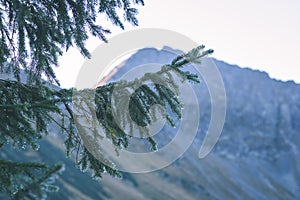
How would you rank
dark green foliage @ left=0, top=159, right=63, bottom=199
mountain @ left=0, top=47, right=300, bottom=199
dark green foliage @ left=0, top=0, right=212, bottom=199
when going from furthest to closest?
mountain @ left=0, top=47, right=300, bottom=199
dark green foliage @ left=0, top=0, right=212, bottom=199
dark green foliage @ left=0, top=159, right=63, bottom=199

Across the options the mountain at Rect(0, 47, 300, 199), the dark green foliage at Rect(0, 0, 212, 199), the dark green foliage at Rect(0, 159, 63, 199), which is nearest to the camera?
the dark green foliage at Rect(0, 159, 63, 199)

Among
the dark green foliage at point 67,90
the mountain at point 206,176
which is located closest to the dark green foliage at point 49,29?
the dark green foliage at point 67,90

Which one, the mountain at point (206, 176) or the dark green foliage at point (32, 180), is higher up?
the mountain at point (206, 176)

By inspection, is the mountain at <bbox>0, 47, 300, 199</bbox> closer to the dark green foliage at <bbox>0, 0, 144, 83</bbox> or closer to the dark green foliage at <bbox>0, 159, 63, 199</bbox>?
the dark green foliage at <bbox>0, 0, 144, 83</bbox>

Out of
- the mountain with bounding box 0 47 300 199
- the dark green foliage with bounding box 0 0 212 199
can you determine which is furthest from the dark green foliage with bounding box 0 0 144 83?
the mountain with bounding box 0 47 300 199

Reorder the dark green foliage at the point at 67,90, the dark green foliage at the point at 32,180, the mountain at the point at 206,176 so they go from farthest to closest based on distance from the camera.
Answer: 1. the mountain at the point at 206,176
2. the dark green foliage at the point at 67,90
3. the dark green foliage at the point at 32,180

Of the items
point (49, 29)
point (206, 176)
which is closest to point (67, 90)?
point (49, 29)

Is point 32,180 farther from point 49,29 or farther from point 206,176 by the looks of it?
point 206,176

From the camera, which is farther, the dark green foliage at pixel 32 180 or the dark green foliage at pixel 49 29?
the dark green foliage at pixel 49 29

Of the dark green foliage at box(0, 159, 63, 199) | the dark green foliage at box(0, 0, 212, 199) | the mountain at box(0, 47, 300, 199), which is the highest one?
the mountain at box(0, 47, 300, 199)

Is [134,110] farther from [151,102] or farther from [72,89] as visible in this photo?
[72,89]

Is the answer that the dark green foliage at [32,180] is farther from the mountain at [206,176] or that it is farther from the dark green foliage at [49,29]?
the mountain at [206,176]

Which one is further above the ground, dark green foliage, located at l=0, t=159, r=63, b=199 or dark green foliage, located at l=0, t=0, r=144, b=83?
dark green foliage, located at l=0, t=0, r=144, b=83

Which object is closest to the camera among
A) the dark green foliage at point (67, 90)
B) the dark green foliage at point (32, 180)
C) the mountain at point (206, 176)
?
the dark green foliage at point (32, 180)
